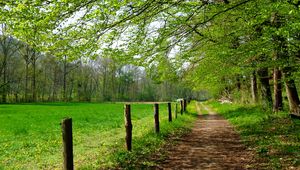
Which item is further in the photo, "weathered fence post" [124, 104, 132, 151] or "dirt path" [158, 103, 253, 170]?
"weathered fence post" [124, 104, 132, 151]

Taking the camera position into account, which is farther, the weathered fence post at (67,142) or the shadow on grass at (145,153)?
the shadow on grass at (145,153)

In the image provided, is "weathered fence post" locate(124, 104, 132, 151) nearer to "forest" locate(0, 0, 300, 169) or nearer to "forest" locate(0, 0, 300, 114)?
"forest" locate(0, 0, 300, 169)

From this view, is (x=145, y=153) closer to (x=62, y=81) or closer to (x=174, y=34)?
(x=174, y=34)

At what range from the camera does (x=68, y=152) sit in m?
7.77

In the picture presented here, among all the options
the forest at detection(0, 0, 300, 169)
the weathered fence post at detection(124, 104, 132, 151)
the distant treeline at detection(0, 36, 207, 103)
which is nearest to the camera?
the forest at detection(0, 0, 300, 169)

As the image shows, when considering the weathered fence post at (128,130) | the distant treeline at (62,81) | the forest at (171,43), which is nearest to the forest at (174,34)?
the forest at (171,43)

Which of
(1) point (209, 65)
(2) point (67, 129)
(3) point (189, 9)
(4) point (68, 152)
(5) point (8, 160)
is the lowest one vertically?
(5) point (8, 160)

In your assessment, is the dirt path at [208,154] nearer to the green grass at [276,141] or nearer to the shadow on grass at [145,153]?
the shadow on grass at [145,153]

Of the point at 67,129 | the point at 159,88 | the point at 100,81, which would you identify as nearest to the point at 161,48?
the point at 67,129

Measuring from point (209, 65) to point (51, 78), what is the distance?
84629 millimetres

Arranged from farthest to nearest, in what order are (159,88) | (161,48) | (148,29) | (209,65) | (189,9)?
(159,88) < (209,65) < (161,48) < (148,29) < (189,9)

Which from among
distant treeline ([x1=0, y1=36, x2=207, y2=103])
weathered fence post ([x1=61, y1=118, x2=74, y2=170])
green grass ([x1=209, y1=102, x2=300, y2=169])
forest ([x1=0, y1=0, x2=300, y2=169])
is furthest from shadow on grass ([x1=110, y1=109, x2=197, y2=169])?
distant treeline ([x1=0, y1=36, x2=207, y2=103])

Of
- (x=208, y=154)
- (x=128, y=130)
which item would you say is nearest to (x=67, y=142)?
(x=128, y=130)

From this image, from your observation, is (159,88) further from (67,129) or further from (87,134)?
(67,129)
